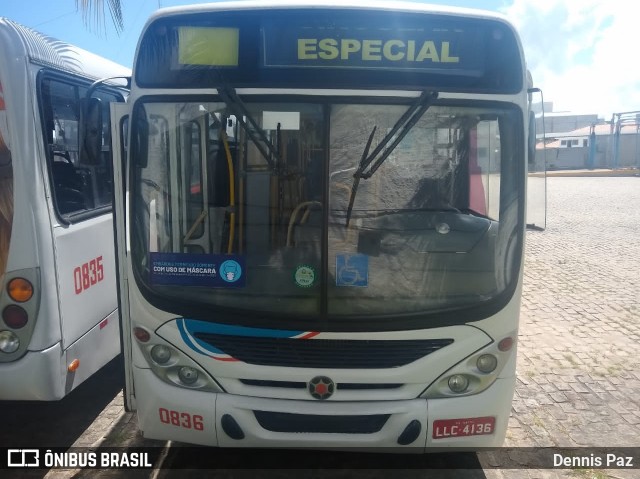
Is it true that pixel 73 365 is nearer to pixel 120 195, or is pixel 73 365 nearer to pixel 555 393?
pixel 120 195

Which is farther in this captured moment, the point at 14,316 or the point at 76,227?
the point at 76,227

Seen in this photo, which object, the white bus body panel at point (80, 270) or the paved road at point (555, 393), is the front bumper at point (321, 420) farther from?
the white bus body panel at point (80, 270)

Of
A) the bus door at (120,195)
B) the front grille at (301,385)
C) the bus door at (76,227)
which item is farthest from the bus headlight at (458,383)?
the bus door at (76,227)

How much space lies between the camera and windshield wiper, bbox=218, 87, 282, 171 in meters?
2.97

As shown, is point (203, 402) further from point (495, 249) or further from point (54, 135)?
point (54, 135)

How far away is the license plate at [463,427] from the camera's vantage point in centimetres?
315

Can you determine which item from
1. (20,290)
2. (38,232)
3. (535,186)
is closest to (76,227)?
(38,232)

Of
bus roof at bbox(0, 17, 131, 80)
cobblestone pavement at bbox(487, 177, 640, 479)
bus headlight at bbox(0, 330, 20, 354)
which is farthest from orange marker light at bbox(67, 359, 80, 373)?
cobblestone pavement at bbox(487, 177, 640, 479)

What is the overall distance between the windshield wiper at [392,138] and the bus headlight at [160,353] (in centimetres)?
136

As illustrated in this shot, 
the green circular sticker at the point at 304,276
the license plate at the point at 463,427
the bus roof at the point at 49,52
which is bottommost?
the license plate at the point at 463,427

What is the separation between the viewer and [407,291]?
316cm

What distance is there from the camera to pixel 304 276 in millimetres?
3158

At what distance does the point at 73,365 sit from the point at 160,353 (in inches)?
38.7

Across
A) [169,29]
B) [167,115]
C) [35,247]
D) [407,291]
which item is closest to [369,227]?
[407,291]
